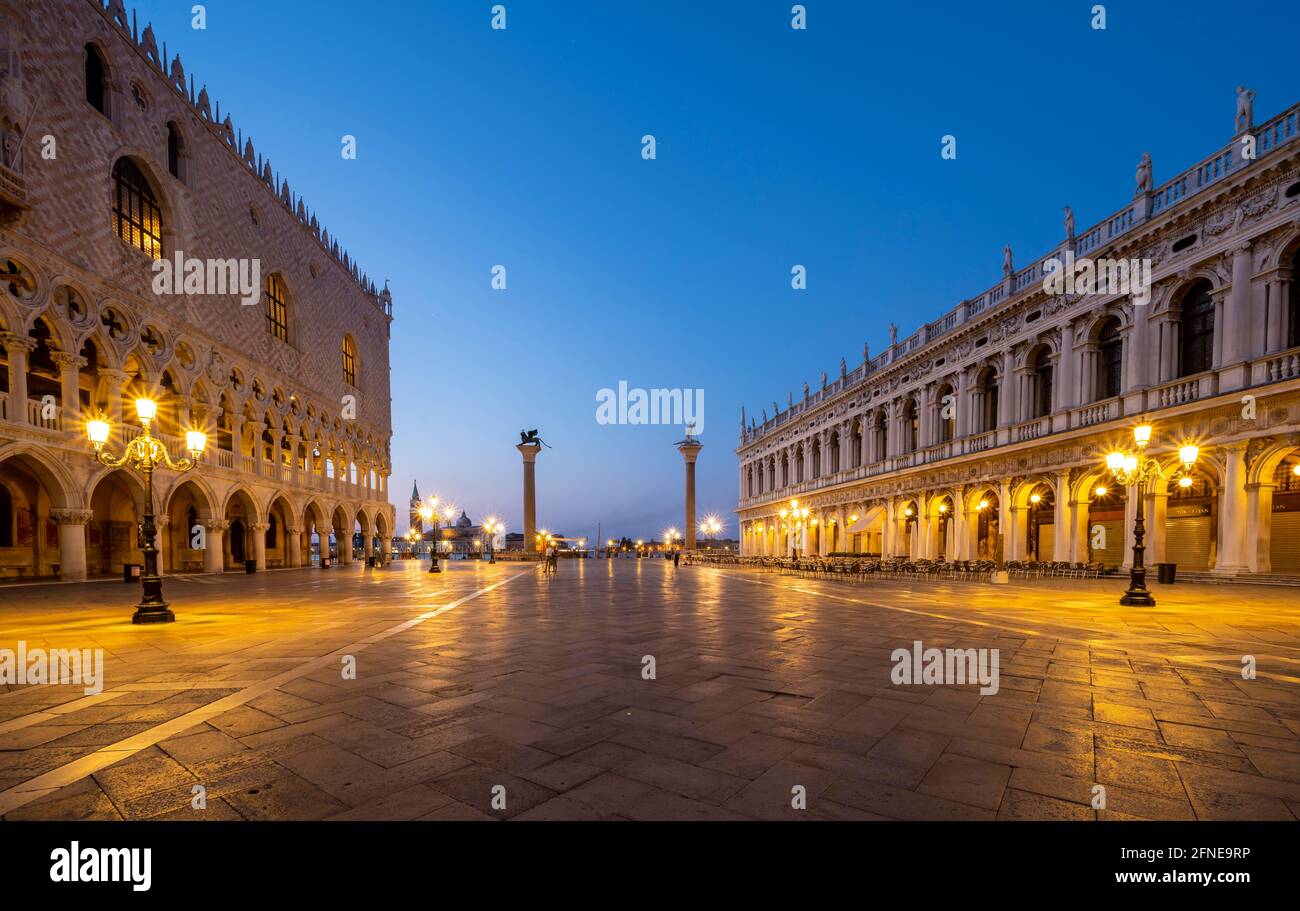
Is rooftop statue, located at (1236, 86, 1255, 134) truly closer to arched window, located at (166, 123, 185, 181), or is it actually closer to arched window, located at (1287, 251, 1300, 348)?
arched window, located at (1287, 251, 1300, 348)

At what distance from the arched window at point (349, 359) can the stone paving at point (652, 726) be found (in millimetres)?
34507

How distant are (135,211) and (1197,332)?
38.7 metres

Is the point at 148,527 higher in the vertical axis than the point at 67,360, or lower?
lower

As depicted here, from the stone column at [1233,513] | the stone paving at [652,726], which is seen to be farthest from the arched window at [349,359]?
the stone column at [1233,513]

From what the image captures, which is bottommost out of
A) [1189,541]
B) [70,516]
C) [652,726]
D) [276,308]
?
[1189,541]

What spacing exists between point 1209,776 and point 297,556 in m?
36.9

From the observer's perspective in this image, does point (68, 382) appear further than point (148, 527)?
Yes

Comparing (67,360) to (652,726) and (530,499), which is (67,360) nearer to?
(652,726)

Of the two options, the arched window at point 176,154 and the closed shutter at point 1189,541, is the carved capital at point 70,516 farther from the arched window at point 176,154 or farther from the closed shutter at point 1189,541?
the closed shutter at point 1189,541

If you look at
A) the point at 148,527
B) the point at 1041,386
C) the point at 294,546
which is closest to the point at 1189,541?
the point at 1041,386

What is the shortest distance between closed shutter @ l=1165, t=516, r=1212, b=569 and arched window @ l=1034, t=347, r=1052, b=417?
622 centimetres

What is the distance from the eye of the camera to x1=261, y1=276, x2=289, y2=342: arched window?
1177 inches

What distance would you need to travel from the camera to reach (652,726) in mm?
4035
